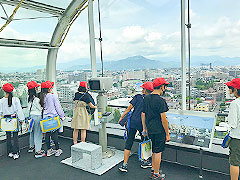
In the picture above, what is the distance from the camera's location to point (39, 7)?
5152 mm

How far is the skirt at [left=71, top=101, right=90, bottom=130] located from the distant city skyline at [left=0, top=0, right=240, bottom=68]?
4.63 ft

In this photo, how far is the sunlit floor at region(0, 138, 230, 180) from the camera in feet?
11.8

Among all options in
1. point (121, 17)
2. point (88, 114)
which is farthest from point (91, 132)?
point (121, 17)

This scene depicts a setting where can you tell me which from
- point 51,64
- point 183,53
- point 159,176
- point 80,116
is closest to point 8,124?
point 80,116

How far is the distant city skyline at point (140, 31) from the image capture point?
384 centimetres

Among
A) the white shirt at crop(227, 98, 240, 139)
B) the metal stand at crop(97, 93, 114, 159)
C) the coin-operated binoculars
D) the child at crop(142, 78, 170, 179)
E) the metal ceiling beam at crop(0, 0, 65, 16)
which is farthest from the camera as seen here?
the metal ceiling beam at crop(0, 0, 65, 16)

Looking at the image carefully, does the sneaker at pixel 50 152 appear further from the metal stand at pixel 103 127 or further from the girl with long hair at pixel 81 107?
the metal stand at pixel 103 127

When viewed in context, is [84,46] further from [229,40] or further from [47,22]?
[229,40]

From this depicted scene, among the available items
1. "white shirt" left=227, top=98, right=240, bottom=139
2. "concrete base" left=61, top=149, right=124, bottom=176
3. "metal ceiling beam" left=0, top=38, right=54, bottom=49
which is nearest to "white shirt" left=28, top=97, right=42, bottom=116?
"concrete base" left=61, top=149, right=124, bottom=176

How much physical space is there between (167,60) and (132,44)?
0.95 m

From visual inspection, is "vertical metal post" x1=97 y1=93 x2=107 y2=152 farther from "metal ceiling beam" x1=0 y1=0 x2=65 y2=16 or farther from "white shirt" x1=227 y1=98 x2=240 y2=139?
"metal ceiling beam" x1=0 y1=0 x2=65 y2=16

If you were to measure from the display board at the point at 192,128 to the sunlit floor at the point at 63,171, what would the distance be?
0.47 meters

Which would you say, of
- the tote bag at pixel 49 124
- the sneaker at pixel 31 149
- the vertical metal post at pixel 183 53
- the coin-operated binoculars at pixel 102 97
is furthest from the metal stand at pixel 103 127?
the sneaker at pixel 31 149

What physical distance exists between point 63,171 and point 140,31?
3163 millimetres
